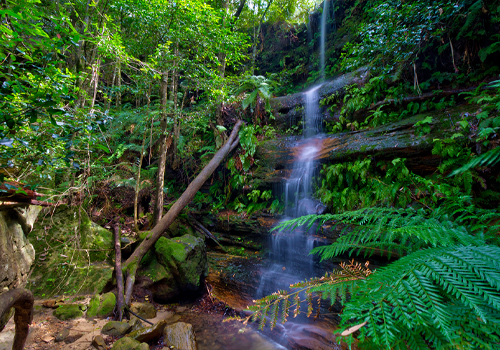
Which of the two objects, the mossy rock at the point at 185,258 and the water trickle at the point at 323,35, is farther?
the water trickle at the point at 323,35

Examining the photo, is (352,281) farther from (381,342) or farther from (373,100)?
(373,100)

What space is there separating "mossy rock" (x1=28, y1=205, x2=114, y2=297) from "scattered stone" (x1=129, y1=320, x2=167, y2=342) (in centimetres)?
167

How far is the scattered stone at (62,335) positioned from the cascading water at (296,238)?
3353 mm

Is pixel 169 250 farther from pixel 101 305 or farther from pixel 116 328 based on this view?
pixel 116 328

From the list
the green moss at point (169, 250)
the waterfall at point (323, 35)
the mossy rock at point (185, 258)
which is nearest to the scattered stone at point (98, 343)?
the mossy rock at point (185, 258)

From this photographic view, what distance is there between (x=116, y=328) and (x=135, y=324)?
0.30m

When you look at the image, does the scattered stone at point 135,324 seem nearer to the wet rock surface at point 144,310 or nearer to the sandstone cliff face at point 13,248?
the wet rock surface at point 144,310

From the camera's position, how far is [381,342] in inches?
24.7

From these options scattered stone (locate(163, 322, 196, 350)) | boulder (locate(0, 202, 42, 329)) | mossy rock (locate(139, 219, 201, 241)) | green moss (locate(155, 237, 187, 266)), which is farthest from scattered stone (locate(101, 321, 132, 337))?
mossy rock (locate(139, 219, 201, 241))

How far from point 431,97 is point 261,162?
5476 millimetres

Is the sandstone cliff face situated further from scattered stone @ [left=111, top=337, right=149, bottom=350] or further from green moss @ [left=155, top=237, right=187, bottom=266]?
green moss @ [left=155, top=237, right=187, bottom=266]

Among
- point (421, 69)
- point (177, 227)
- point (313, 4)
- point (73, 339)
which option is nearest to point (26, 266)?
point (73, 339)

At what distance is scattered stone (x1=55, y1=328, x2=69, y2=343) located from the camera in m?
3.07

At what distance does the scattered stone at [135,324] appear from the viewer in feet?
11.4
